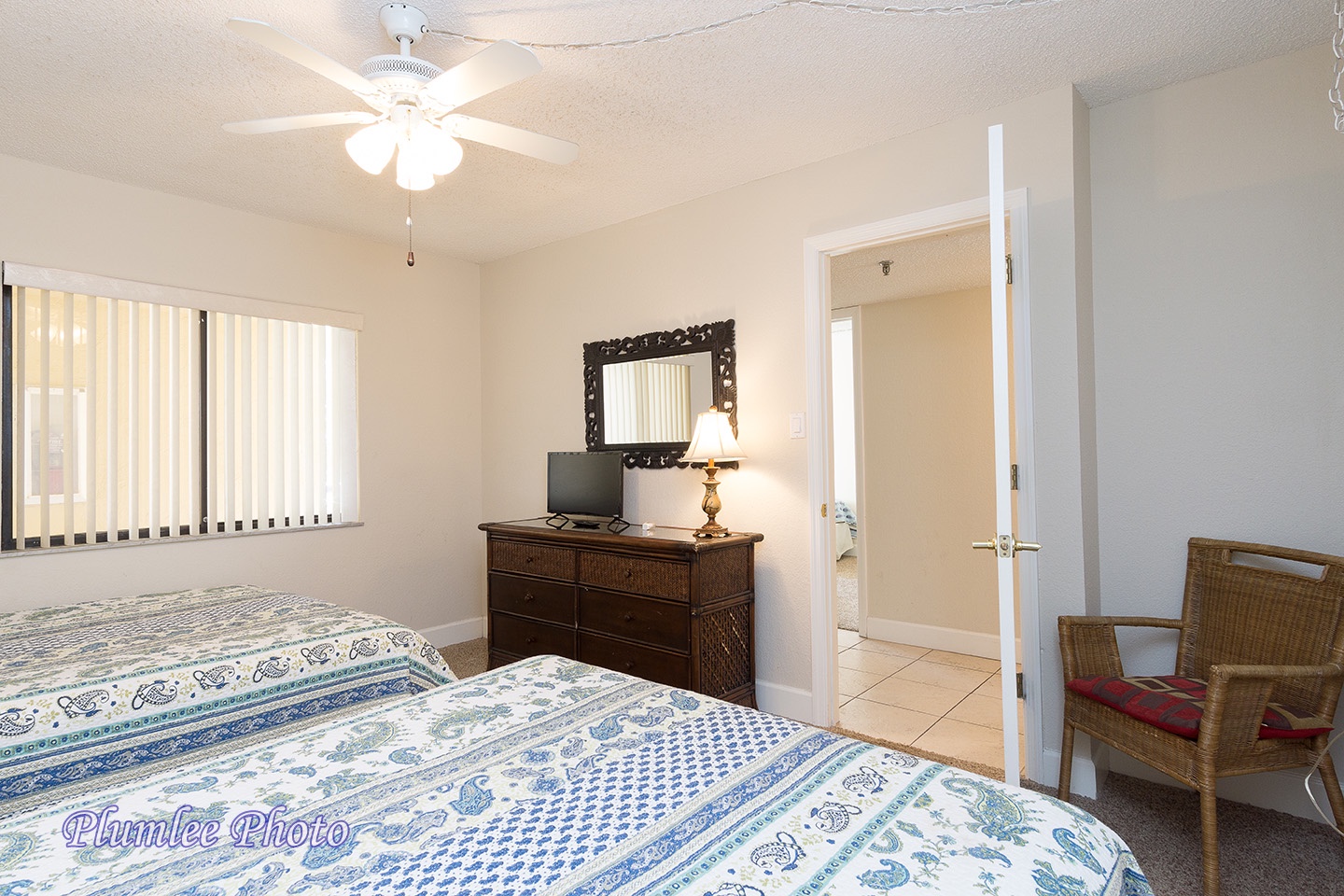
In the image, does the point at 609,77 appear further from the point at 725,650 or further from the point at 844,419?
the point at 844,419

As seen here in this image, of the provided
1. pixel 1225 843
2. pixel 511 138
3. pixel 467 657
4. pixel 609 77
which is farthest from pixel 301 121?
pixel 1225 843

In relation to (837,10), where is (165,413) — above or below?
below

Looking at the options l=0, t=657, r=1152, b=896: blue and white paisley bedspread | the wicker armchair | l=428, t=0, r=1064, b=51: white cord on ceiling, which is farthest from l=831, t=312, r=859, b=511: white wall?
l=0, t=657, r=1152, b=896: blue and white paisley bedspread

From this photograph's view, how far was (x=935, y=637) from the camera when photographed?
4555mm

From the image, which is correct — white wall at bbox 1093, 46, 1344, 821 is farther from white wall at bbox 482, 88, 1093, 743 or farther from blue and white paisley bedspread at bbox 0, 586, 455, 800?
blue and white paisley bedspread at bbox 0, 586, 455, 800

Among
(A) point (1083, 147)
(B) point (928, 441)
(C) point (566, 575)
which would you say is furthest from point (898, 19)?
(B) point (928, 441)

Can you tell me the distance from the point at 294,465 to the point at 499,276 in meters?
1.68

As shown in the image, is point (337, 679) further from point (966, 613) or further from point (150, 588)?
point (966, 613)

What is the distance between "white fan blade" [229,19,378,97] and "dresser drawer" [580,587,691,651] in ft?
7.06

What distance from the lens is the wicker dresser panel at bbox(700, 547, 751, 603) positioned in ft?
10.0

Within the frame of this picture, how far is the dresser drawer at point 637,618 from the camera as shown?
306 centimetres

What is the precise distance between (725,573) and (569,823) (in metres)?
2.11

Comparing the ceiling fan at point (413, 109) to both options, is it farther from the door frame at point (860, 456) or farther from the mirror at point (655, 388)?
the door frame at point (860, 456)

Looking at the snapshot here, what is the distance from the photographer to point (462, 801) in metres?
1.18
